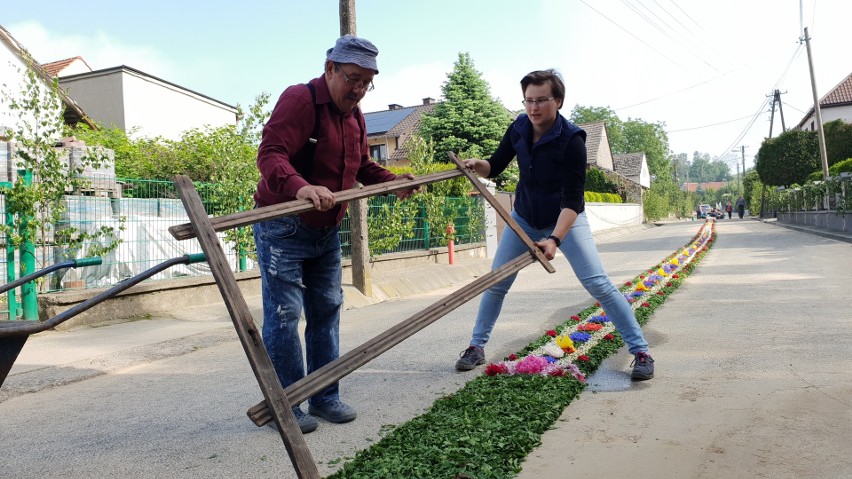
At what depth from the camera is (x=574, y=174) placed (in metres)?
4.44

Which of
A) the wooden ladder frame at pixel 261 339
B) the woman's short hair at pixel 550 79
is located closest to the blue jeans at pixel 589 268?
the woman's short hair at pixel 550 79

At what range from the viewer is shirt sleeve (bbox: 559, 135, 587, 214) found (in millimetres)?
4426

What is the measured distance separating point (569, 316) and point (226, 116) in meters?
29.0

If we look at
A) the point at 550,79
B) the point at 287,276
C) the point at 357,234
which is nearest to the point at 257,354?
the point at 287,276

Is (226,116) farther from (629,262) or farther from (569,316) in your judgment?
(569,316)

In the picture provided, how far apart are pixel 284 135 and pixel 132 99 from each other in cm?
2695

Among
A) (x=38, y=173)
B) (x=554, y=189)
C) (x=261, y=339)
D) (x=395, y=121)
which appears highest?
(x=395, y=121)

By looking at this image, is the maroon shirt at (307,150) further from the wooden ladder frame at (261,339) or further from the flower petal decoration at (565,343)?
the flower petal decoration at (565,343)

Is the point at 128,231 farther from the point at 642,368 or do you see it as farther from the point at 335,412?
the point at 642,368

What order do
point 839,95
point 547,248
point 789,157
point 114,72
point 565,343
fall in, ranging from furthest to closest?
point 839,95 < point 789,157 < point 114,72 < point 565,343 < point 547,248

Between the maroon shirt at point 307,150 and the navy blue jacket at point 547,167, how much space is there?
1193mm

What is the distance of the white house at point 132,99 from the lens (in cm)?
2683

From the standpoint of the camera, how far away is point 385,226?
1288 centimetres

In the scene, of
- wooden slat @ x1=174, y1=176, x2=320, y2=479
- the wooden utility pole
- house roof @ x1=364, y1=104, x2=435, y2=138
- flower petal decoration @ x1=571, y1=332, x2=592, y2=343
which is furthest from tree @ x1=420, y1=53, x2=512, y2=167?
wooden slat @ x1=174, y1=176, x2=320, y2=479
